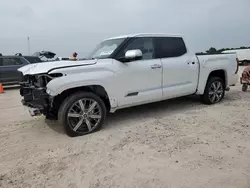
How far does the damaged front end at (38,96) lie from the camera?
157 inches

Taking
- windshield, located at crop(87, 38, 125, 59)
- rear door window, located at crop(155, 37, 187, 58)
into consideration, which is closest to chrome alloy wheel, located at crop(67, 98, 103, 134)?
windshield, located at crop(87, 38, 125, 59)

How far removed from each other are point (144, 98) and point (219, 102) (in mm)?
2729

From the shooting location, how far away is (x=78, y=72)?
4.09 meters

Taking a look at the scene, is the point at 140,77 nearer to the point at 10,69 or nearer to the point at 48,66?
the point at 48,66

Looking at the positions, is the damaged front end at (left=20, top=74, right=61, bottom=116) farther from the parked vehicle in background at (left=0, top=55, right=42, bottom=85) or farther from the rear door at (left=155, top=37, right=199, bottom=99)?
the parked vehicle in background at (left=0, top=55, right=42, bottom=85)

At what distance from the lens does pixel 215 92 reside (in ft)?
20.7

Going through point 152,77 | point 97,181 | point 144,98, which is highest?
point 152,77

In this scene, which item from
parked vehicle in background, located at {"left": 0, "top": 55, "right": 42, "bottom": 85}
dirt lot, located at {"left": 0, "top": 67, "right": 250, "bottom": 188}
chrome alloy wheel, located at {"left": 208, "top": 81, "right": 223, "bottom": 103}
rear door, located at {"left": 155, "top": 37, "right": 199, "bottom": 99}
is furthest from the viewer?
parked vehicle in background, located at {"left": 0, "top": 55, "right": 42, "bottom": 85}

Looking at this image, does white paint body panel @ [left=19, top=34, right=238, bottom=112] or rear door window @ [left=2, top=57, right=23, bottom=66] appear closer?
white paint body panel @ [left=19, top=34, right=238, bottom=112]

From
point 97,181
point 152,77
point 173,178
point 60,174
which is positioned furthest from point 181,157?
point 152,77

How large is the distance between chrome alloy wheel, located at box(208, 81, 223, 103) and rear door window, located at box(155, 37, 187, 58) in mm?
1362

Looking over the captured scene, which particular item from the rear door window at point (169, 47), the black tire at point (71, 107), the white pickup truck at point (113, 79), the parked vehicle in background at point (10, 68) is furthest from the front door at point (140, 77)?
the parked vehicle in background at point (10, 68)

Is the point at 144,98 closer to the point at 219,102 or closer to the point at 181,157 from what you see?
the point at 181,157

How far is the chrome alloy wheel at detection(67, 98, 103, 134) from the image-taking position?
411 cm
